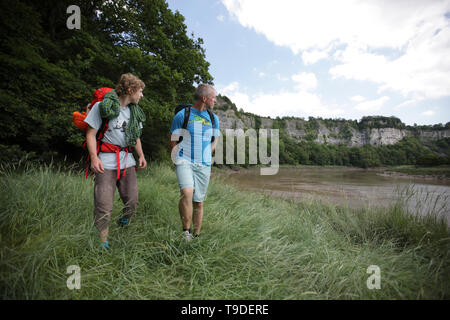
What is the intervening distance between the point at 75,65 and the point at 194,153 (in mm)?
7844

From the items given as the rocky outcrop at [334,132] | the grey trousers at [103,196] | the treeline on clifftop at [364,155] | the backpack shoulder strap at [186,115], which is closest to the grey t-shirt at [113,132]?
the grey trousers at [103,196]

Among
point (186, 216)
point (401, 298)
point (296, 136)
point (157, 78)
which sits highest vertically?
point (296, 136)

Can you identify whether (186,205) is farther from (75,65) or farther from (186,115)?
(75,65)

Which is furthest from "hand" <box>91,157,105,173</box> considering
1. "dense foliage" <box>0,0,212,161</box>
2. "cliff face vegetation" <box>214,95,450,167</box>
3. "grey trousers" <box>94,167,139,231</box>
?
"cliff face vegetation" <box>214,95,450,167</box>

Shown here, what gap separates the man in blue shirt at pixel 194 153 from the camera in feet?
7.44

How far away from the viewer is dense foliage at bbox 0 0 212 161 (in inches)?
214

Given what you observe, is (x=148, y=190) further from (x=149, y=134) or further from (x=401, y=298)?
(x=149, y=134)

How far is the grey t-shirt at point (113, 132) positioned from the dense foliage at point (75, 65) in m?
5.17

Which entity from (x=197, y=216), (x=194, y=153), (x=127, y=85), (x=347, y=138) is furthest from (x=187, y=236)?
(x=347, y=138)

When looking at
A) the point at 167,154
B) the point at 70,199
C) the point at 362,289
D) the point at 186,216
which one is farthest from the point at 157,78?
the point at 362,289

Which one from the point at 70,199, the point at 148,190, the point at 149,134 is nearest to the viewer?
the point at 70,199

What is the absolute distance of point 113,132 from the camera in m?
2.04
